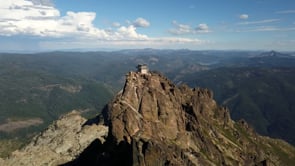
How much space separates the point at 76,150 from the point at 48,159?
14.1 m

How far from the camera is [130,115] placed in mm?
151500

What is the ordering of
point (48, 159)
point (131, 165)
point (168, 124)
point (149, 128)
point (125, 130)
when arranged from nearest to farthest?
1. point (131, 165)
2. point (125, 130)
3. point (149, 128)
4. point (48, 159)
5. point (168, 124)

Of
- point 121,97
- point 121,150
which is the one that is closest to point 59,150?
point 121,97

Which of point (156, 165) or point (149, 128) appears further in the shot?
point (149, 128)

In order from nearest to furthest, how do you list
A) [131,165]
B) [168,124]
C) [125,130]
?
[131,165]
[125,130]
[168,124]

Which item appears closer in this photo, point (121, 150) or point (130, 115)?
point (121, 150)

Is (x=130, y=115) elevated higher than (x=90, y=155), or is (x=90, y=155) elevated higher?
(x=130, y=115)

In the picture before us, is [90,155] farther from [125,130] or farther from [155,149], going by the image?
[155,149]

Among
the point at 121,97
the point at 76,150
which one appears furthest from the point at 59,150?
the point at 121,97

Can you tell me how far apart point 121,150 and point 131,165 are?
554 inches

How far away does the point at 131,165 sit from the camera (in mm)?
115812

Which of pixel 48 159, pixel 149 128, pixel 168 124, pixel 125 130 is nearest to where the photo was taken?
pixel 125 130

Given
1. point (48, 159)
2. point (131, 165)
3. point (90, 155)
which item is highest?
point (131, 165)

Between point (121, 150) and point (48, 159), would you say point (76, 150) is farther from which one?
point (121, 150)
